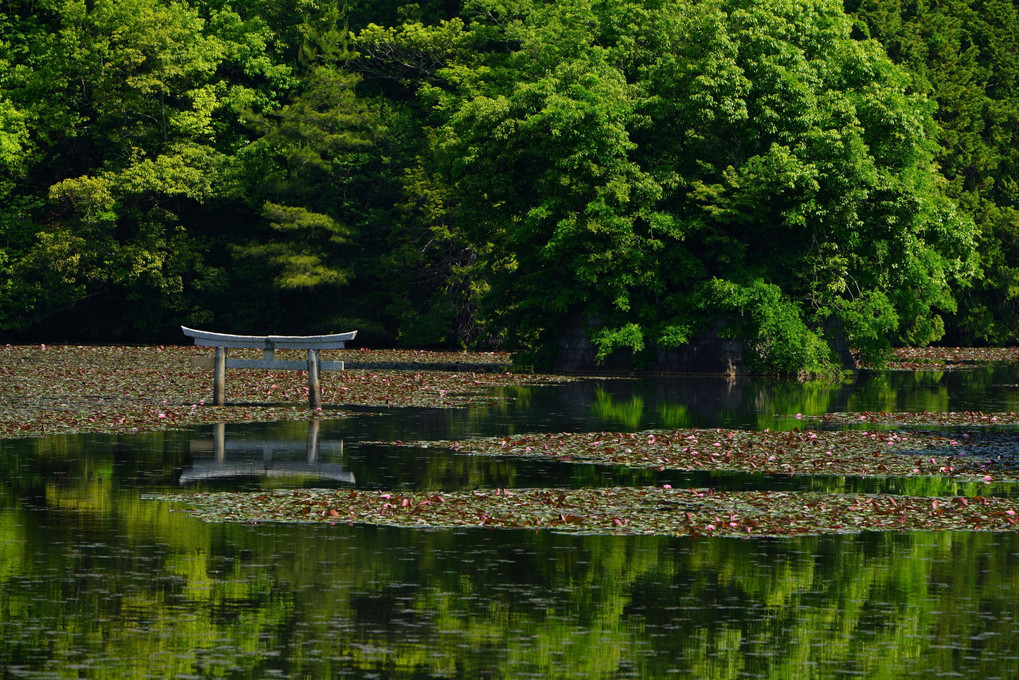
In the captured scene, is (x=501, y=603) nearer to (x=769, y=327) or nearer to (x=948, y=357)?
(x=769, y=327)

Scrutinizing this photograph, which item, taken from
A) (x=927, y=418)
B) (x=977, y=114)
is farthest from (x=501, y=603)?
(x=977, y=114)

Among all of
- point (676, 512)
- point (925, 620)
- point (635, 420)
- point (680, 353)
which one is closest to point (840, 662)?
point (925, 620)

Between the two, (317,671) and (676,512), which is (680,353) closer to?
(676,512)

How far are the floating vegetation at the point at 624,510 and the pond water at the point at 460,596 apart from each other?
53 centimetres

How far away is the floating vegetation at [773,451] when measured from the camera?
72.1 feet

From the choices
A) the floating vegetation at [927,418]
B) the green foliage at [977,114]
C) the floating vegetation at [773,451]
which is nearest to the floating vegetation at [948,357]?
the green foliage at [977,114]

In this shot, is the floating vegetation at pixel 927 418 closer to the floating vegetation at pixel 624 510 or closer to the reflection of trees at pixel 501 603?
the floating vegetation at pixel 624 510

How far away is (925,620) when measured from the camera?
1195cm

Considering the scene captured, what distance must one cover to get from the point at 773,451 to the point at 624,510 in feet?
24.1

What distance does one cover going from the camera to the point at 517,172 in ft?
165

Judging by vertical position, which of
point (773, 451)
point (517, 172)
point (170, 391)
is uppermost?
point (517, 172)

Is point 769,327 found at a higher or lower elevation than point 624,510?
higher

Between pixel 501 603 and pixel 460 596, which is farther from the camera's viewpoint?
pixel 460 596

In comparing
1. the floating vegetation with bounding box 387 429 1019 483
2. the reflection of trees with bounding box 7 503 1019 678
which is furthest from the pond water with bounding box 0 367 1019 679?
the floating vegetation with bounding box 387 429 1019 483
